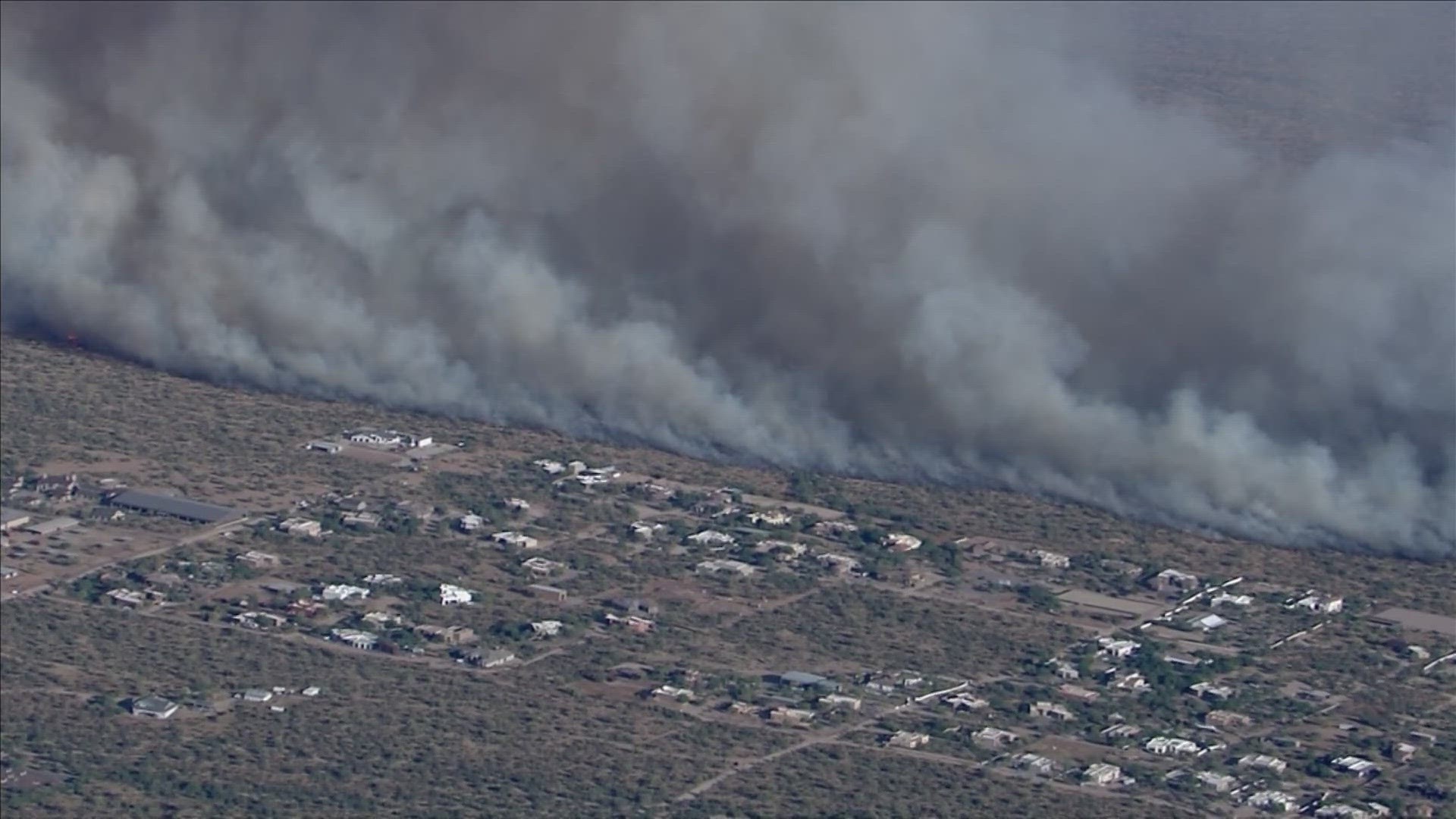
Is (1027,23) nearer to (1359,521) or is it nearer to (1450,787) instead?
(1359,521)

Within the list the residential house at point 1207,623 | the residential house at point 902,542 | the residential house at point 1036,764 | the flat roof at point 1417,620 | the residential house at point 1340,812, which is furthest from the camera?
the residential house at point 902,542

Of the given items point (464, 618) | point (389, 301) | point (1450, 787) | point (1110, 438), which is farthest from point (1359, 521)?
point (389, 301)

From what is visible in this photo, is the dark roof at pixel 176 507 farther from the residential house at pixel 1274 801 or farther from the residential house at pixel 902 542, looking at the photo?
the residential house at pixel 1274 801

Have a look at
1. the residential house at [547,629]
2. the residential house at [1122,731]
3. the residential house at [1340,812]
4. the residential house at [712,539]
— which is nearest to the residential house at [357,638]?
the residential house at [547,629]

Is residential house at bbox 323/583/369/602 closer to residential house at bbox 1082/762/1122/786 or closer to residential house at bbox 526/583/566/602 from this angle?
residential house at bbox 526/583/566/602

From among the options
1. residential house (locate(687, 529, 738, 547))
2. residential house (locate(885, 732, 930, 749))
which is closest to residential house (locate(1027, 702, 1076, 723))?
residential house (locate(885, 732, 930, 749))
